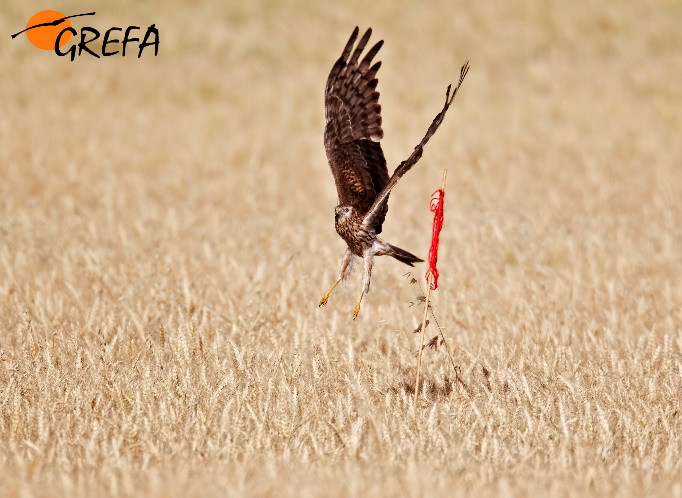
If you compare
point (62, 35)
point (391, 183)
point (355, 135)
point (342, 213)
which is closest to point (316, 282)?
point (355, 135)

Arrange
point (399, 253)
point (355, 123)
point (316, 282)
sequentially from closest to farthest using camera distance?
point (399, 253) → point (355, 123) → point (316, 282)

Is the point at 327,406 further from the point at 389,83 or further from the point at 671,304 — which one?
the point at 389,83

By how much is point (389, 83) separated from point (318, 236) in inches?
292

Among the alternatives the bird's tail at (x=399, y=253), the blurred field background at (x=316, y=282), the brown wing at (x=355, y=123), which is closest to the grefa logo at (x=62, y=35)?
the blurred field background at (x=316, y=282)

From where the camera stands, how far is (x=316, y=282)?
734cm

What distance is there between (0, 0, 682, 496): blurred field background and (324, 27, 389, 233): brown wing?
3.66 ft

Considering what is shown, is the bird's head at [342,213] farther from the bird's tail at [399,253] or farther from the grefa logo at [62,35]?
the grefa logo at [62,35]

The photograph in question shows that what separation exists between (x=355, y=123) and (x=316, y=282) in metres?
2.63

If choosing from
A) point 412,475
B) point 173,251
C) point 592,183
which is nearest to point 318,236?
point 173,251

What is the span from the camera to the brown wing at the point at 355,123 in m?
4.83

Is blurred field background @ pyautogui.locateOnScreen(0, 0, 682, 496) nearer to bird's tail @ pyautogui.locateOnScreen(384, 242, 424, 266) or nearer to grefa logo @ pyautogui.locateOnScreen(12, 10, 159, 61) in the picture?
grefa logo @ pyautogui.locateOnScreen(12, 10, 159, 61)

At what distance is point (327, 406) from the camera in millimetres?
4883

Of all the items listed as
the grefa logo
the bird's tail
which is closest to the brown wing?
the bird's tail

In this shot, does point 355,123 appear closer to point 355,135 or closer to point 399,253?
point 355,135
